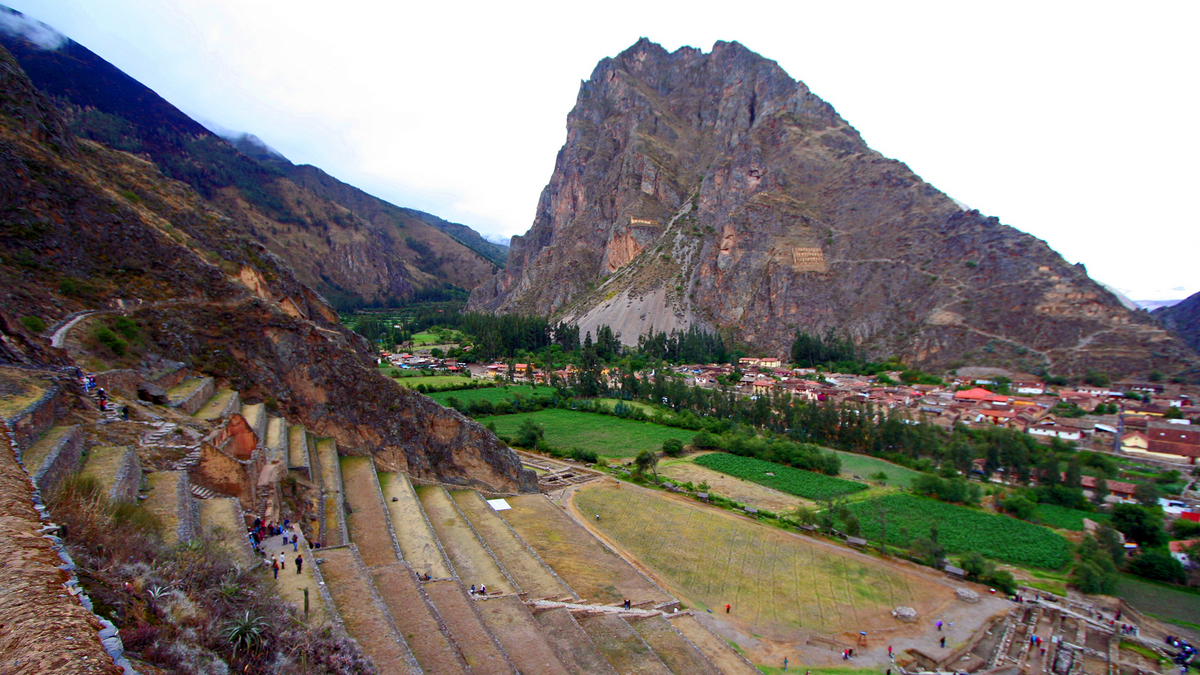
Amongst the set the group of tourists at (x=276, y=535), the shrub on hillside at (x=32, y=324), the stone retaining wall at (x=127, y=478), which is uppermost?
the shrub on hillside at (x=32, y=324)

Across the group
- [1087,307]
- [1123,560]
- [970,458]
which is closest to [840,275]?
[1087,307]

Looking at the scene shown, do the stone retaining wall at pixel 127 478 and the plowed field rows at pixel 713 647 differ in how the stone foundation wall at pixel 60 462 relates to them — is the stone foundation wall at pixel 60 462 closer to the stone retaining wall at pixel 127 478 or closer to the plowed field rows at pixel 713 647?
the stone retaining wall at pixel 127 478

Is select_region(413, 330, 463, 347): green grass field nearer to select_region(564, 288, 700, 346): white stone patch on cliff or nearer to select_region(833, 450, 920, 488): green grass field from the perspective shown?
select_region(564, 288, 700, 346): white stone patch on cliff

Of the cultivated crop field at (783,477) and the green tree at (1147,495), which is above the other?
the green tree at (1147,495)

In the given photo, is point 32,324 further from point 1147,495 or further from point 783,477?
point 1147,495

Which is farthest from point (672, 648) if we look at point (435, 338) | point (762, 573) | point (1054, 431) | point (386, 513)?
point (435, 338)

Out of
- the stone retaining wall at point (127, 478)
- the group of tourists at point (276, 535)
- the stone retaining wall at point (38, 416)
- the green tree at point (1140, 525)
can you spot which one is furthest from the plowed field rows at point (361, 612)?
the green tree at point (1140, 525)

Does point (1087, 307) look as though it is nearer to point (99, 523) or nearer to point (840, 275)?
point (840, 275)
